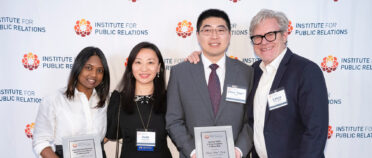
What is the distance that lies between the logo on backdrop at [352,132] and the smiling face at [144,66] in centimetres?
234

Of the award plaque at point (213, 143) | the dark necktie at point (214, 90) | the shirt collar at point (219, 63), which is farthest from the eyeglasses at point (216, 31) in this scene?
the award plaque at point (213, 143)

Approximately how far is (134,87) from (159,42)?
2.96 ft

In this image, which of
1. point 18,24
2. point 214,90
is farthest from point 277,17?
point 18,24

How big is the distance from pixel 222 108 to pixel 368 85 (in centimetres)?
217

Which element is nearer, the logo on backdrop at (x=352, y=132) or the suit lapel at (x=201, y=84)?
the suit lapel at (x=201, y=84)

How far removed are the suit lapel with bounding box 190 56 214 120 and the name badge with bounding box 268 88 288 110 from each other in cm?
48

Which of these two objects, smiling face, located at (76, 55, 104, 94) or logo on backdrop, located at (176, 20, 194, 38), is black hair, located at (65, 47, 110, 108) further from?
logo on backdrop, located at (176, 20, 194, 38)

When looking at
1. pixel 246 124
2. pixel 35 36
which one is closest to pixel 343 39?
pixel 246 124

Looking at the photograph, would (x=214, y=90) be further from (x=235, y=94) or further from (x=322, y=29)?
(x=322, y=29)

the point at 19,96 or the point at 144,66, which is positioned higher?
the point at 144,66

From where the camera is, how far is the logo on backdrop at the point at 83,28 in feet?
9.98

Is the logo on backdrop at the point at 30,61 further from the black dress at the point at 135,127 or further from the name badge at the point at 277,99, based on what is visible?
the name badge at the point at 277,99

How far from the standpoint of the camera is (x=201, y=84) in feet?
6.72

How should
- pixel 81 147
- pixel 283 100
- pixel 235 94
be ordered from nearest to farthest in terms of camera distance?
A: pixel 283 100
pixel 81 147
pixel 235 94
